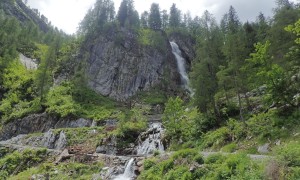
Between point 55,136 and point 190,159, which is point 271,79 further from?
point 55,136

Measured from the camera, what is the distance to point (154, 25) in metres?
97.9

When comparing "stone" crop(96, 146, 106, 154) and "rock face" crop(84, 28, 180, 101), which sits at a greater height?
"rock face" crop(84, 28, 180, 101)

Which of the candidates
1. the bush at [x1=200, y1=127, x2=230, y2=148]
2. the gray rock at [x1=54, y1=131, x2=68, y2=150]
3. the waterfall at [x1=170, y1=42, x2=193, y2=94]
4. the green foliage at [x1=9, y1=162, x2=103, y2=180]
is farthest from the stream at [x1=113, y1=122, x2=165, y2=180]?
the waterfall at [x1=170, y1=42, x2=193, y2=94]

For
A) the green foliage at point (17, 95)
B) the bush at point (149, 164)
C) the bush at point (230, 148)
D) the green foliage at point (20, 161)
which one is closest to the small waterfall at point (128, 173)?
the bush at point (149, 164)

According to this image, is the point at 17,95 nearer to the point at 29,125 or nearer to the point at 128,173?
the point at 29,125

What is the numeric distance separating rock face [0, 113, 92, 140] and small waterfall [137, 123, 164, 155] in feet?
58.7

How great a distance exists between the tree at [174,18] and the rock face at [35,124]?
6958 centimetres

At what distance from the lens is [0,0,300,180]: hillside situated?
69.6 feet

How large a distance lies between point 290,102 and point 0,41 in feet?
243

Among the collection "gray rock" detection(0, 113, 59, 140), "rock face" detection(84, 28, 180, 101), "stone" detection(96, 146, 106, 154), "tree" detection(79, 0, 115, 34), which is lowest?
"stone" detection(96, 146, 106, 154)

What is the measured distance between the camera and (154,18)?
9888 cm

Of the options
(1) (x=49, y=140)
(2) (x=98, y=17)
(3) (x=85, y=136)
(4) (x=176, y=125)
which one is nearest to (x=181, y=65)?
(2) (x=98, y=17)

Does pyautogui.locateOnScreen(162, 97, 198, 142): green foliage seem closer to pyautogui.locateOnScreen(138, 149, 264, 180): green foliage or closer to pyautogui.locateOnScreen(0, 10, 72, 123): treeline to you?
pyautogui.locateOnScreen(138, 149, 264, 180): green foliage

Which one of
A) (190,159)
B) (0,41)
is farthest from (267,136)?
(0,41)
